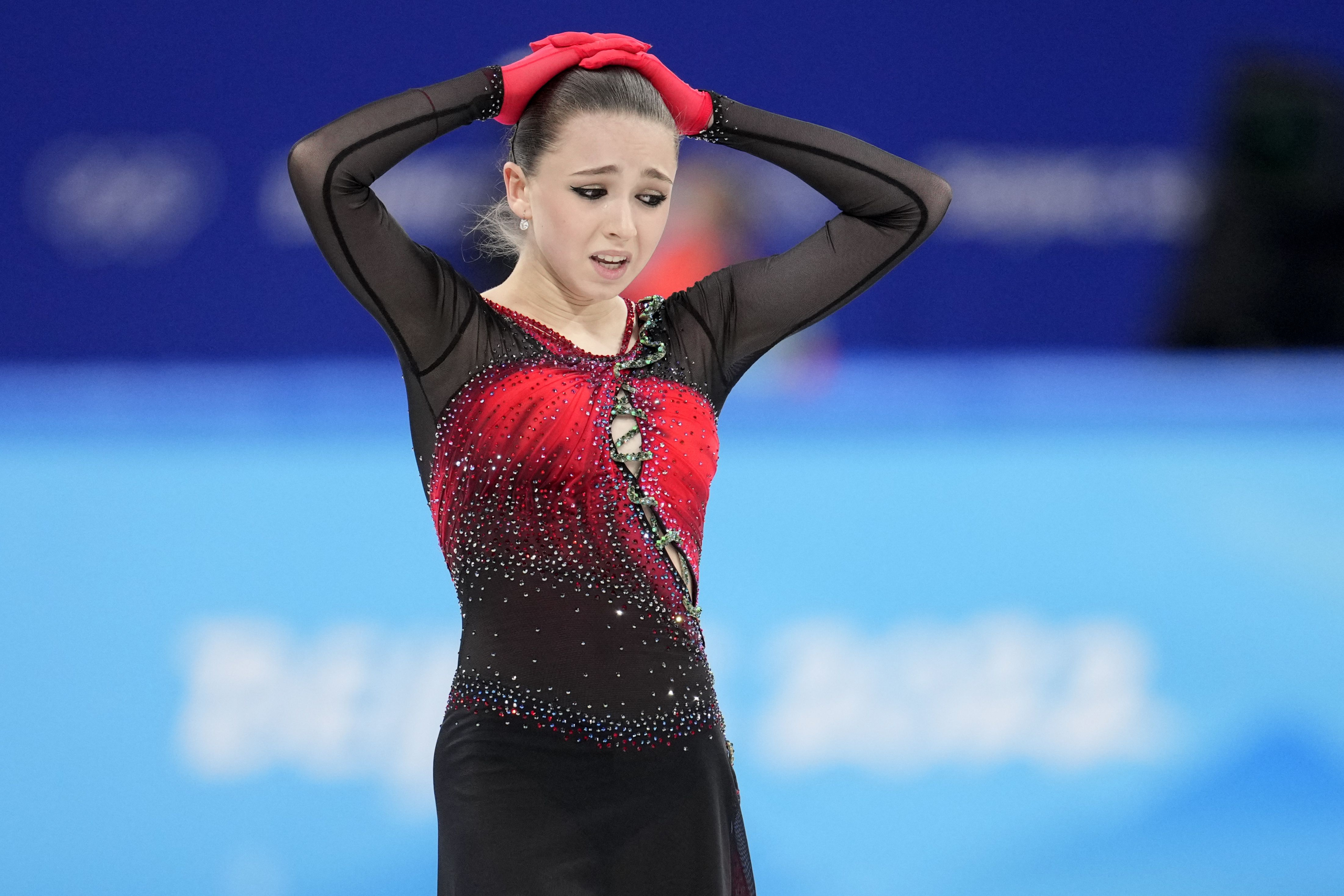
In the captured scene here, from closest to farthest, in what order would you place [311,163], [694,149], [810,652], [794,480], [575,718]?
[311,163] → [575,718] → [810,652] → [794,480] → [694,149]

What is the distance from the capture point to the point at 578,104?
1431 mm

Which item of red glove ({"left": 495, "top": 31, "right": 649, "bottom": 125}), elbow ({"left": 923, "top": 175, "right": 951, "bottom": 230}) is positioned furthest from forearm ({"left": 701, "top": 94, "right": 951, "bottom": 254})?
red glove ({"left": 495, "top": 31, "right": 649, "bottom": 125})

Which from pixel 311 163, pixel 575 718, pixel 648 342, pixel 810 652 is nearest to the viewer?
pixel 311 163

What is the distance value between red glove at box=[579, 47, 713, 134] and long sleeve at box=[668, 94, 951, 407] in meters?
0.03

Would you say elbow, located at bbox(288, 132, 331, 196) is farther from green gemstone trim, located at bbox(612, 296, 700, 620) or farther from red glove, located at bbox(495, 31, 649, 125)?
green gemstone trim, located at bbox(612, 296, 700, 620)

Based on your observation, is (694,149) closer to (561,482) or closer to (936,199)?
(936,199)

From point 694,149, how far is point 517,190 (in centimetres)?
325

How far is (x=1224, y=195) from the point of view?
521 cm

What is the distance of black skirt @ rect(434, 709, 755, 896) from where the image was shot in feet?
4.58

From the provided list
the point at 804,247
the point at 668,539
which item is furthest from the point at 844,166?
the point at 668,539

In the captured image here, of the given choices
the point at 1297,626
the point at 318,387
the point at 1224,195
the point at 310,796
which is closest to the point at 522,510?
the point at 310,796

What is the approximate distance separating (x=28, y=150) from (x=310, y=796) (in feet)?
9.92

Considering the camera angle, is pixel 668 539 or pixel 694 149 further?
pixel 694 149

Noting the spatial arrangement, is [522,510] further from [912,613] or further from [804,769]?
[912,613]
